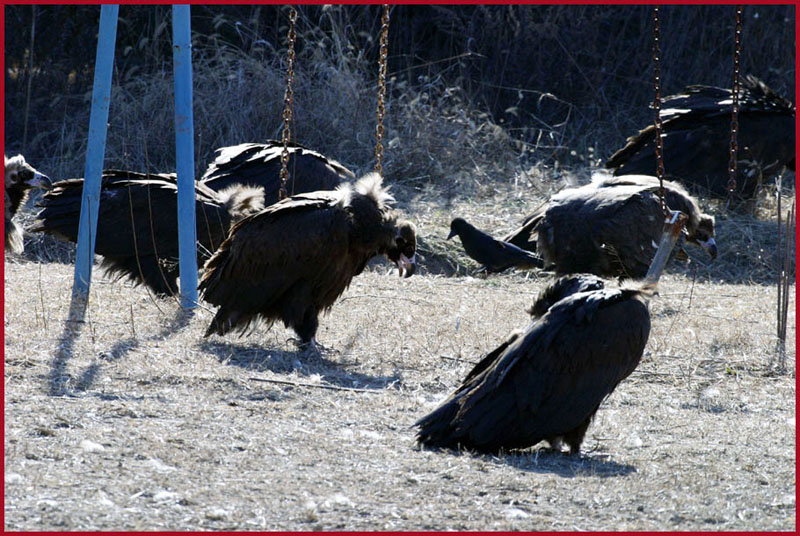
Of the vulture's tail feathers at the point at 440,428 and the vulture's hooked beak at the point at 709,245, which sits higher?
the vulture's hooked beak at the point at 709,245

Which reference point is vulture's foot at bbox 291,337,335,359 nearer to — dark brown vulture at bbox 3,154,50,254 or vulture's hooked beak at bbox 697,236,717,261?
dark brown vulture at bbox 3,154,50,254

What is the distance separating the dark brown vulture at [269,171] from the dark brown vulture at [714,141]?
2989 mm

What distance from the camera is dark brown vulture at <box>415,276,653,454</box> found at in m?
4.11

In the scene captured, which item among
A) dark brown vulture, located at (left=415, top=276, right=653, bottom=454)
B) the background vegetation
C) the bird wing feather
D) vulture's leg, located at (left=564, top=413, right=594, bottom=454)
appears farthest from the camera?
the background vegetation

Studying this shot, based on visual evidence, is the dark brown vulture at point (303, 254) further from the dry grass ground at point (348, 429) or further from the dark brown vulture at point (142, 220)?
the dark brown vulture at point (142, 220)

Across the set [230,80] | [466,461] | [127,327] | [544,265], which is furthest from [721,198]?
[466,461]

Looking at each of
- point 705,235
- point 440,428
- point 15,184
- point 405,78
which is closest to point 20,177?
point 15,184

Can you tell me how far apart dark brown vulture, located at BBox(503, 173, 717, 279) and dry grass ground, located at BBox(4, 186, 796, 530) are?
1.61ft

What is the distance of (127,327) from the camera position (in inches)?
243

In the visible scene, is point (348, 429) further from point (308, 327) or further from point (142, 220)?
point (142, 220)

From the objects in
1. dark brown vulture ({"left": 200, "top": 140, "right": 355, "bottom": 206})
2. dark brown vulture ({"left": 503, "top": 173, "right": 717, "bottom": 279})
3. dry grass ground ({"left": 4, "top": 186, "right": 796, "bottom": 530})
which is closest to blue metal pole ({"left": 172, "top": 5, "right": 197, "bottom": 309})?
dry grass ground ({"left": 4, "top": 186, "right": 796, "bottom": 530})

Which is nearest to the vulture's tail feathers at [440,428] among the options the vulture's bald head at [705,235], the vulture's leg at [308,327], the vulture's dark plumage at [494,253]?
the vulture's leg at [308,327]

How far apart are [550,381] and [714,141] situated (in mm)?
6584

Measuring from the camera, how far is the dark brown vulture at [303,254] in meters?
5.93
